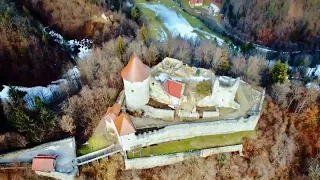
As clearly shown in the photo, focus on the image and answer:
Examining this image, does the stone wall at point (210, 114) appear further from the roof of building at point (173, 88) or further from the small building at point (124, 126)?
the small building at point (124, 126)

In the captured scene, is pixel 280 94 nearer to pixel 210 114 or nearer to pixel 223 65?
pixel 223 65

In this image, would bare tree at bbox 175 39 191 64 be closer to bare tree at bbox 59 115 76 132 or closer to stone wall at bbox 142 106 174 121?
stone wall at bbox 142 106 174 121

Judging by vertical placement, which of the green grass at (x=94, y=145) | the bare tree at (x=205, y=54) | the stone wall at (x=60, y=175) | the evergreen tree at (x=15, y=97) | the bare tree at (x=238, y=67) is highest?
the bare tree at (x=205, y=54)

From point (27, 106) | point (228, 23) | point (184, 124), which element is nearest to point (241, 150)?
point (184, 124)

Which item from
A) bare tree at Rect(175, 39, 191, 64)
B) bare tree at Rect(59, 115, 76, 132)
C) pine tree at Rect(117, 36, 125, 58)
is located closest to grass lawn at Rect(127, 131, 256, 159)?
bare tree at Rect(59, 115, 76, 132)

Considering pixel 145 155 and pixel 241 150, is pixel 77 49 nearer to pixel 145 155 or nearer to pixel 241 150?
pixel 145 155

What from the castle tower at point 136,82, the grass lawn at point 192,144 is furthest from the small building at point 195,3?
the grass lawn at point 192,144
